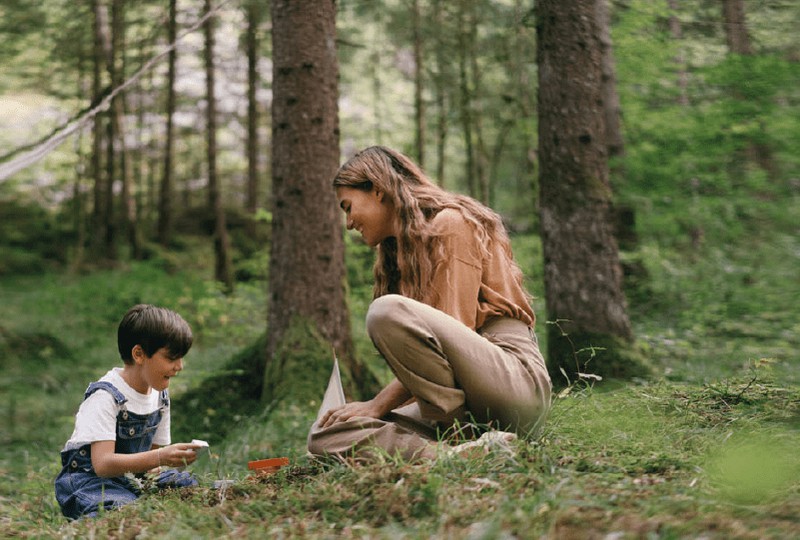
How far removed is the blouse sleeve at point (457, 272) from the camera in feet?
8.99

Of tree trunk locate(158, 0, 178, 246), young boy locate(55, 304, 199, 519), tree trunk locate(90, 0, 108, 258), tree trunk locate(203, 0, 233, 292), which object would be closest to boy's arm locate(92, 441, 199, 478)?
young boy locate(55, 304, 199, 519)

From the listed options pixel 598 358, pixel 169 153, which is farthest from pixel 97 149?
pixel 598 358

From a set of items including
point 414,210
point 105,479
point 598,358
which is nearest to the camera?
point 105,479

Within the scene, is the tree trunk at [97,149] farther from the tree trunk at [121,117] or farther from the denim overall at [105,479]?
the denim overall at [105,479]

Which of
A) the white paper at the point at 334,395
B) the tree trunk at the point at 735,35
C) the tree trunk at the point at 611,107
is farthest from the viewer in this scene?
the tree trunk at the point at 735,35

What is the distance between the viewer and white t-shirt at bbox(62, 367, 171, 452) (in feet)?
8.90

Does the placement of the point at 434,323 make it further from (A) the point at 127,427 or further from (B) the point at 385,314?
(A) the point at 127,427

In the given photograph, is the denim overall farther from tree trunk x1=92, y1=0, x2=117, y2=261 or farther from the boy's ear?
tree trunk x1=92, y1=0, x2=117, y2=261

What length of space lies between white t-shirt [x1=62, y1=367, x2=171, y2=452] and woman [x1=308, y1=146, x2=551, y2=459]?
72cm

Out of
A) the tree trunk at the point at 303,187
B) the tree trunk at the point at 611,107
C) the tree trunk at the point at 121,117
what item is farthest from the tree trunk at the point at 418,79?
the tree trunk at the point at 303,187

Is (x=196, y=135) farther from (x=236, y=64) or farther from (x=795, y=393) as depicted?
(x=795, y=393)

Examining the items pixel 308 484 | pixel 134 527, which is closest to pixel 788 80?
pixel 308 484

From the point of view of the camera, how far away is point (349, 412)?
2902 mm

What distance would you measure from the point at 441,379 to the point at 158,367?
3.74ft
